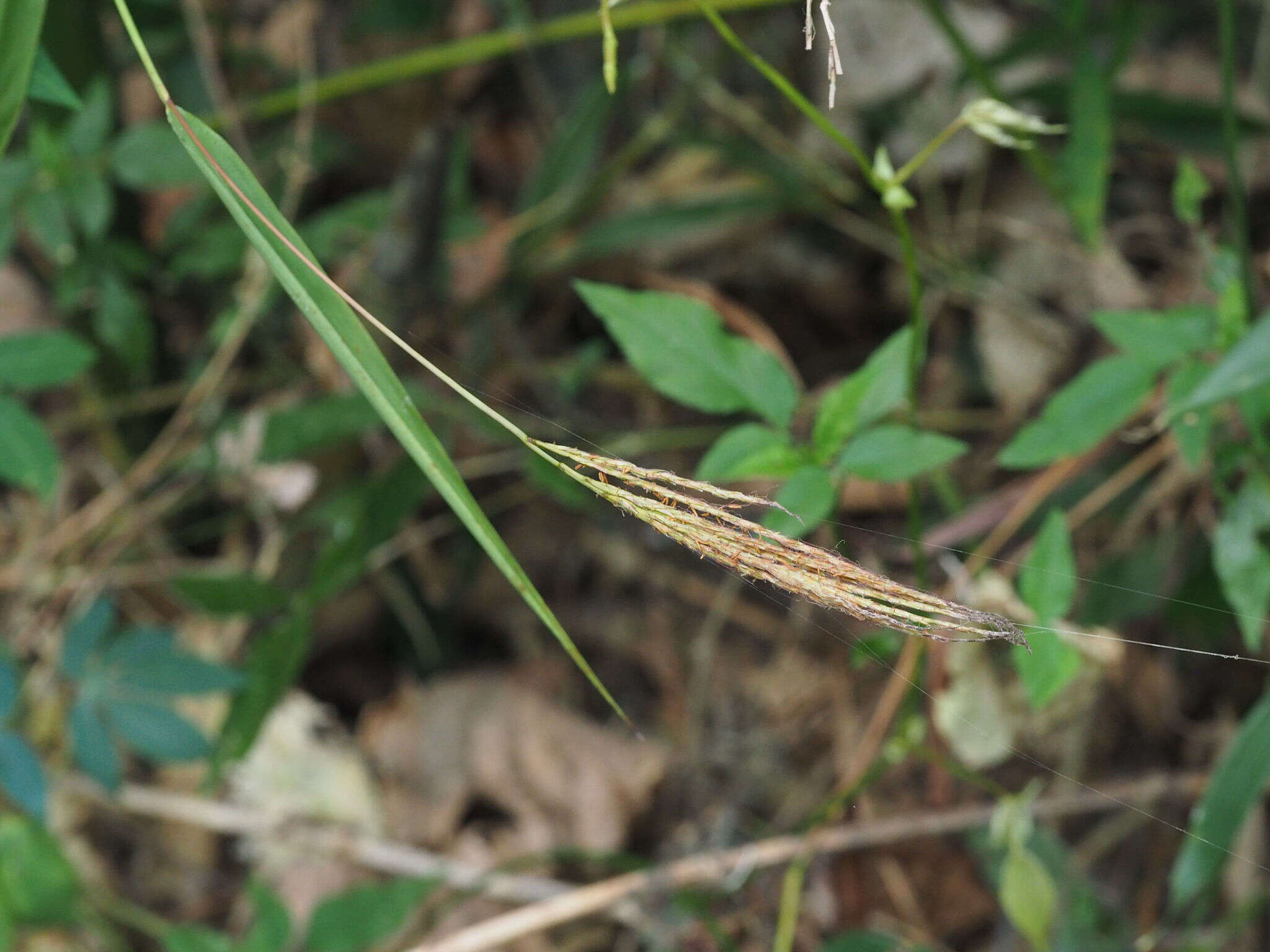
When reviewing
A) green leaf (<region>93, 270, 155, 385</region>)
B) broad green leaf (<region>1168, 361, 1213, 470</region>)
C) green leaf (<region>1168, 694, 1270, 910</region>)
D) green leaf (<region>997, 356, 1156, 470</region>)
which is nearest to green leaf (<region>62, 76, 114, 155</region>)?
green leaf (<region>93, 270, 155, 385</region>)

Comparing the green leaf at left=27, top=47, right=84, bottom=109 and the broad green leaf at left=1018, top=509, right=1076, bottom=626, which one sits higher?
the green leaf at left=27, top=47, right=84, bottom=109

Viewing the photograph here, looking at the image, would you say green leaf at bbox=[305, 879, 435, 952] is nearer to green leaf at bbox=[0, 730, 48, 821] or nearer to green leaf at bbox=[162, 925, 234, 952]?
green leaf at bbox=[162, 925, 234, 952]

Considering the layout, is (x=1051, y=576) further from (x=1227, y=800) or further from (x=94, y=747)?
(x=94, y=747)

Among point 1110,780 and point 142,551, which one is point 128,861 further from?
point 1110,780

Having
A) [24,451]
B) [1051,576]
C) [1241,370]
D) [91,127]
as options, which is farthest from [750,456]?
[91,127]

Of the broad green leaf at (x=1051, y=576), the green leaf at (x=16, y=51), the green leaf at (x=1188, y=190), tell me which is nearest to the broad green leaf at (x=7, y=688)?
the green leaf at (x=16, y=51)

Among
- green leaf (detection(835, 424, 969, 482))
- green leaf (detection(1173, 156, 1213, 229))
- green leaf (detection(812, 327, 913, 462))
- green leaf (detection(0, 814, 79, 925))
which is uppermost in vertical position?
green leaf (detection(1173, 156, 1213, 229))

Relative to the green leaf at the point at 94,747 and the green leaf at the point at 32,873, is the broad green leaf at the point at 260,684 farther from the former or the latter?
the green leaf at the point at 32,873

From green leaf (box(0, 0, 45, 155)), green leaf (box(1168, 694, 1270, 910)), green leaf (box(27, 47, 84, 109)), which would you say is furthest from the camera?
green leaf (box(1168, 694, 1270, 910))
